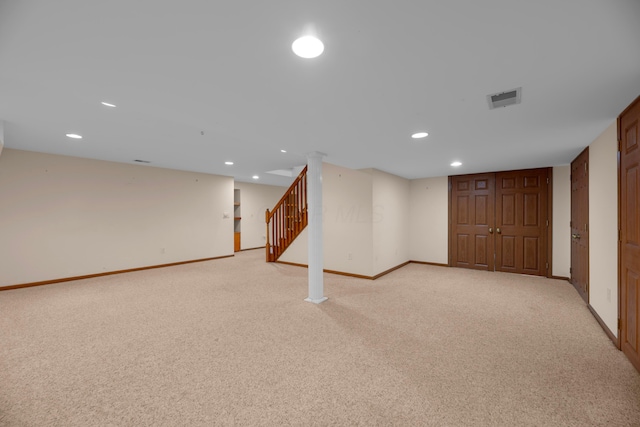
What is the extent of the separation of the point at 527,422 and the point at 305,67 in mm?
2614

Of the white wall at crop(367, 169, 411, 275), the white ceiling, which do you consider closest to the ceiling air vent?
the white ceiling

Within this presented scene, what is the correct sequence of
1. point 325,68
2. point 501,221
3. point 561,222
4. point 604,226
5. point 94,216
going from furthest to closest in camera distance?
point 501,221, point 94,216, point 561,222, point 604,226, point 325,68

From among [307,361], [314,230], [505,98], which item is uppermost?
[505,98]

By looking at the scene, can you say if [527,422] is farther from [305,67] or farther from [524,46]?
[305,67]

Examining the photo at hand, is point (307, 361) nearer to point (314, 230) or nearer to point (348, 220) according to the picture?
point (314, 230)

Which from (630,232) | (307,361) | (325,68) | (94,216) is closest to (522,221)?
(630,232)

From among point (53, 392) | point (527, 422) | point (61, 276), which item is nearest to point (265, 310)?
point (53, 392)

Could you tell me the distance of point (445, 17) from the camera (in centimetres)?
125

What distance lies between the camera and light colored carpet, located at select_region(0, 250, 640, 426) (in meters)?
1.71

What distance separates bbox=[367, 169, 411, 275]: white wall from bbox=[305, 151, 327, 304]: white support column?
1607mm

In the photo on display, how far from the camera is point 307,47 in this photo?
1480 mm

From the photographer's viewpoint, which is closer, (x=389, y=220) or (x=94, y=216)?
(x=94, y=216)

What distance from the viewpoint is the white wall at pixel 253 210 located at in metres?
9.03

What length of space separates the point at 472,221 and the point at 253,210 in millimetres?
6687
